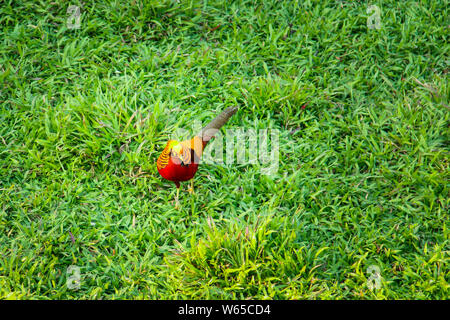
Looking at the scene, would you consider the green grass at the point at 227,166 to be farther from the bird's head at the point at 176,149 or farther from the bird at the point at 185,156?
the bird's head at the point at 176,149

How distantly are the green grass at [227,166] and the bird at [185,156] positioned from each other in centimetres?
19

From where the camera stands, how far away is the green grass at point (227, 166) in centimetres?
268

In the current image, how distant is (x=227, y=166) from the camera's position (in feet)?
10.2

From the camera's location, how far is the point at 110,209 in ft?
9.57

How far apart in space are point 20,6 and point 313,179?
2.79m

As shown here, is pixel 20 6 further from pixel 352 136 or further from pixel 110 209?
pixel 352 136

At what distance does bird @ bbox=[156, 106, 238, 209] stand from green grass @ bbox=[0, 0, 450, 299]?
7.6 inches

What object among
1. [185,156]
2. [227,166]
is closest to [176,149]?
[185,156]

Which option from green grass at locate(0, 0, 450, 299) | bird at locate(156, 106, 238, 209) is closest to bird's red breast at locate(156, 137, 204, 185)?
bird at locate(156, 106, 238, 209)

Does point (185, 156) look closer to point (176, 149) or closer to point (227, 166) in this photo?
point (176, 149)

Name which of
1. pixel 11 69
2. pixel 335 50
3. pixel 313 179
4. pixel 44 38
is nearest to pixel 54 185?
pixel 11 69

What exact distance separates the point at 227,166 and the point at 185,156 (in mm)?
462

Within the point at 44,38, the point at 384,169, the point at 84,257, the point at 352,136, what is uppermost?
Result: the point at 44,38

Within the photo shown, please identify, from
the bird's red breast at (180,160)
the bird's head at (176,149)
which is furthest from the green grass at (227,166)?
the bird's head at (176,149)
